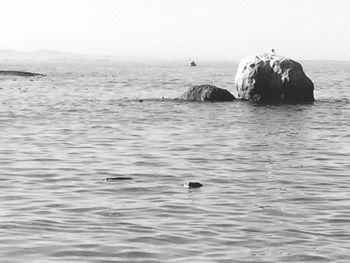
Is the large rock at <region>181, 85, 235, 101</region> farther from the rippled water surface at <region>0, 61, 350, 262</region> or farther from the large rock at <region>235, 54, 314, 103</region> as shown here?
the rippled water surface at <region>0, 61, 350, 262</region>

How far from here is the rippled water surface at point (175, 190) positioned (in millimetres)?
10984

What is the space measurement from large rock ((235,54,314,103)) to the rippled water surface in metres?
6.73

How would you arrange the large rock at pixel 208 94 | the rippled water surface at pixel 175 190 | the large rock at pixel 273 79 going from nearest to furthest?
the rippled water surface at pixel 175 190
the large rock at pixel 273 79
the large rock at pixel 208 94

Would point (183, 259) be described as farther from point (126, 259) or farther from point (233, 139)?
point (233, 139)

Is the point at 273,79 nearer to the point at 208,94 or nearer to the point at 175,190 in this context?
the point at 208,94

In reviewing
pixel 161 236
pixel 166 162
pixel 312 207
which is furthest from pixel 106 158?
pixel 161 236

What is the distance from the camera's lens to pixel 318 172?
59.6ft

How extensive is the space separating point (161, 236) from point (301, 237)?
6.29 feet

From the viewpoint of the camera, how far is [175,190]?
50.8ft

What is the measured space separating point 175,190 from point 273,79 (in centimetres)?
2368

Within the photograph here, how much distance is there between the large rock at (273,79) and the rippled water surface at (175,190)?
6728 mm

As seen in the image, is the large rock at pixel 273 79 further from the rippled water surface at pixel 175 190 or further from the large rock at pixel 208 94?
the rippled water surface at pixel 175 190

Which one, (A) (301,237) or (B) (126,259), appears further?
(A) (301,237)

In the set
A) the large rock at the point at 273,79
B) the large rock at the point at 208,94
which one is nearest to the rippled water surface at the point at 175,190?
the large rock at the point at 273,79
